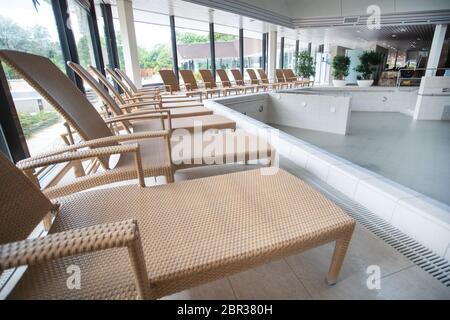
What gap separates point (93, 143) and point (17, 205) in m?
0.49

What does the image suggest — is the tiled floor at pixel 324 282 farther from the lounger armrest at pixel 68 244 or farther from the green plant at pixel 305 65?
the green plant at pixel 305 65

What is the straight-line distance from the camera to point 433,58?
881cm

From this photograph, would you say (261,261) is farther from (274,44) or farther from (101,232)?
(274,44)

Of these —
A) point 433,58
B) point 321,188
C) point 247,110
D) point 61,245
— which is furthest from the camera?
point 433,58

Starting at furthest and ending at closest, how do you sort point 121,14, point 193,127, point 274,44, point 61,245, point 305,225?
point 274,44 → point 121,14 → point 193,127 → point 305,225 → point 61,245

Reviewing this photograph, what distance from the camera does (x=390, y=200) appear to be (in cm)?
140

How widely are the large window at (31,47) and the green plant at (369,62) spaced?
1204 centimetres

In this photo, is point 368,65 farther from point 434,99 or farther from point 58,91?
point 58,91

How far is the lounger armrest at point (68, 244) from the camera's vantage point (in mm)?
441

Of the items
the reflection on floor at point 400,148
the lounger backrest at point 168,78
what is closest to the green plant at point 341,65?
the reflection on floor at point 400,148

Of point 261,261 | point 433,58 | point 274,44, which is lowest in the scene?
point 261,261

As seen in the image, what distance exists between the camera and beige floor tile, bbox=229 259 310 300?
1.03m
